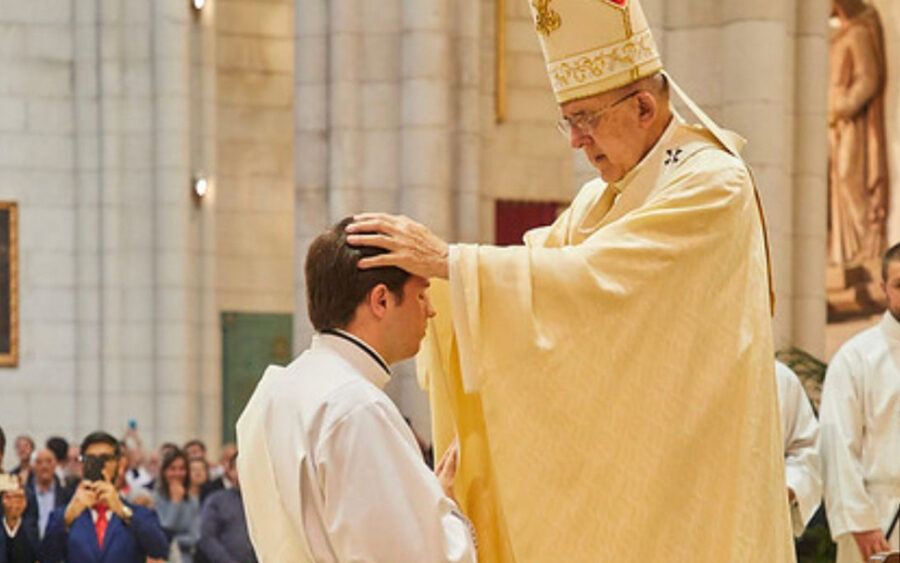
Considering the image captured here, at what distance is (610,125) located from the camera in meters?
4.57

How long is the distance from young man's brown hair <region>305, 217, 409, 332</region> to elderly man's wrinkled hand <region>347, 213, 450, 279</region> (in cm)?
2

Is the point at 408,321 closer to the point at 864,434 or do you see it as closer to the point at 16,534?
the point at 864,434

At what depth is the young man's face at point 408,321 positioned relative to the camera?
3947 millimetres

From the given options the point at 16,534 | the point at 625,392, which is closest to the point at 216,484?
the point at 16,534

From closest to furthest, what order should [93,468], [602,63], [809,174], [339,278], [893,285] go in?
[339,278]
[602,63]
[893,285]
[93,468]
[809,174]

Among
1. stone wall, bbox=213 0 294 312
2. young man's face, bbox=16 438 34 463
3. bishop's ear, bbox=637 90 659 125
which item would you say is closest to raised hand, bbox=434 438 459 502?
bishop's ear, bbox=637 90 659 125

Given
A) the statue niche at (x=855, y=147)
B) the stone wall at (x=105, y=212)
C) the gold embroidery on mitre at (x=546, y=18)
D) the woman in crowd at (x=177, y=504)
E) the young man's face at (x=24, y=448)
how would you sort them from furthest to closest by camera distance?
the stone wall at (x=105, y=212), the statue niche at (x=855, y=147), the young man's face at (x=24, y=448), the woman in crowd at (x=177, y=504), the gold embroidery on mitre at (x=546, y=18)

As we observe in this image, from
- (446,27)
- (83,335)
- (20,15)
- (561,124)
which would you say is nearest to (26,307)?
(83,335)

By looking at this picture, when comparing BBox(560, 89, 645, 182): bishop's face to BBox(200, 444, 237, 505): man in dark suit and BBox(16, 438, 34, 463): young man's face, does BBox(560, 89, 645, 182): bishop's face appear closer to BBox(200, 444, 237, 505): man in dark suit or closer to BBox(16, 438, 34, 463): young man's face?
BBox(200, 444, 237, 505): man in dark suit

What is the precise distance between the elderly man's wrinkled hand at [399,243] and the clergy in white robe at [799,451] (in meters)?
3.81

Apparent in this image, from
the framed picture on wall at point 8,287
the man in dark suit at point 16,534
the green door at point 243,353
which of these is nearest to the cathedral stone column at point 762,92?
the man in dark suit at point 16,534

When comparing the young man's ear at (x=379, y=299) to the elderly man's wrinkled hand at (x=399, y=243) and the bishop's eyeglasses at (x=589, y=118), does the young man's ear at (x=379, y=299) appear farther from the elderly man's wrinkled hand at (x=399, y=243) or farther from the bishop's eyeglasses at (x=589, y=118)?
the bishop's eyeglasses at (x=589, y=118)

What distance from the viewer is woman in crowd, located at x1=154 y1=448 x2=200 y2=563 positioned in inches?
525

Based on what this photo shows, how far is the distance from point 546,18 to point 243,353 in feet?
47.3
